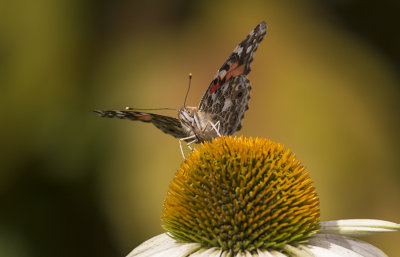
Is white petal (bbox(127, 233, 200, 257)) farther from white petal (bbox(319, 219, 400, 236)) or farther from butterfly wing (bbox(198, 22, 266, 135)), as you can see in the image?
butterfly wing (bbox(198, 22, 266, 135))

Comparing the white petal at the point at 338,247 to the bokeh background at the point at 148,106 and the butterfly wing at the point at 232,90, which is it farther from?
the bokeh background at the point at 148,106

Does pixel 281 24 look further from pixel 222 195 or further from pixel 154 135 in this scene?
pixel 222 195

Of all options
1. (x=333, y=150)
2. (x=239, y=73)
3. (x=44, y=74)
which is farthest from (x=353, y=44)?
(x=44, y=74)

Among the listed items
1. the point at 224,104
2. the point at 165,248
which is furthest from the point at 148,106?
the point at 165,248

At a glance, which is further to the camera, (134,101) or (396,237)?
(134,101)

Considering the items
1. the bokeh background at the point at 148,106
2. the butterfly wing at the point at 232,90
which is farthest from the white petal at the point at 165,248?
the bokeh background at the point at 148,106

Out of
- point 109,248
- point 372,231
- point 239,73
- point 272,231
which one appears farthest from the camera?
point 109,248
